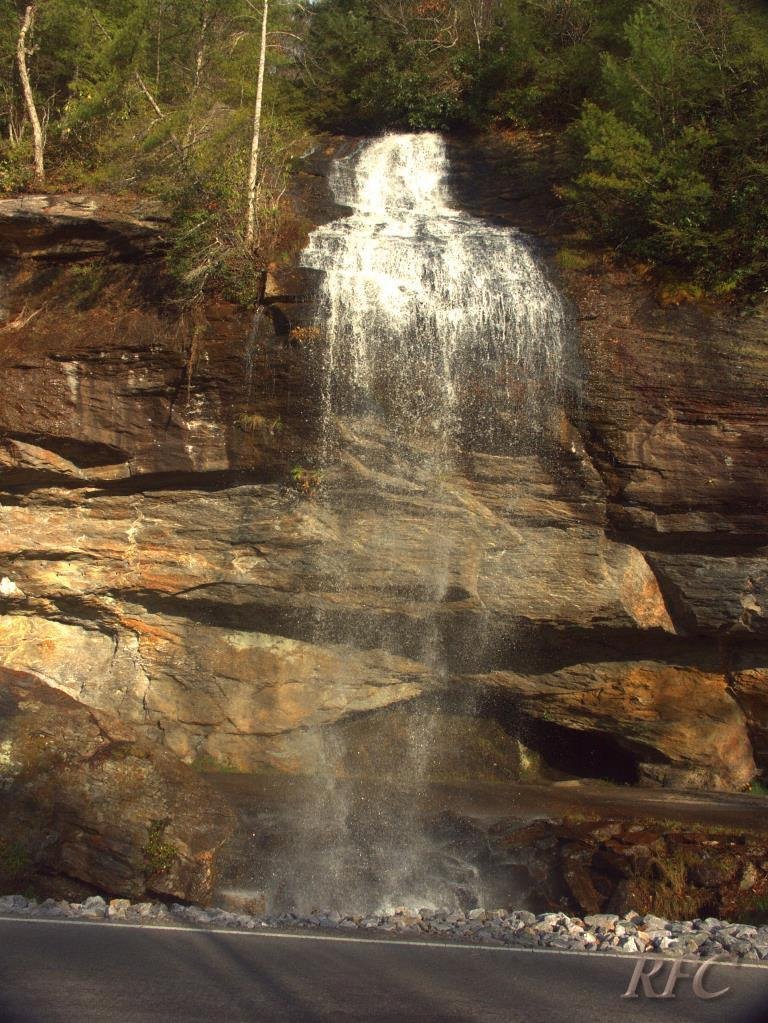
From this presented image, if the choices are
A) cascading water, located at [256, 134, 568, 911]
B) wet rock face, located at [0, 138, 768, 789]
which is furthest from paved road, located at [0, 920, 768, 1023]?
wet rock face, located at [0, 138, 768, 789]

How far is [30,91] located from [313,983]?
1621 centimetres

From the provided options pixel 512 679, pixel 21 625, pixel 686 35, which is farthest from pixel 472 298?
pixel 21 625

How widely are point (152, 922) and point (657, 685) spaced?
351 inches

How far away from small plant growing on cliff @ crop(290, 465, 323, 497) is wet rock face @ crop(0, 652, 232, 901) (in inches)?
163

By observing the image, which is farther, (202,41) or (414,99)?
(414,99)

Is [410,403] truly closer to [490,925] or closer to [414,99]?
[490,925]

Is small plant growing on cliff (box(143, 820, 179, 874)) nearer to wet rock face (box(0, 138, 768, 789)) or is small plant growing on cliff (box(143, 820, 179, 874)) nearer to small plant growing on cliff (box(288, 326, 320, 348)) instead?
wet rock face (box(0, 138, 768, 789))

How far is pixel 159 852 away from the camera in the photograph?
29.4ft

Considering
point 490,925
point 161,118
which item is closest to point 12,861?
point 490,925

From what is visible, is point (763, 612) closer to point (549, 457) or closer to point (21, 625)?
point (549, 457)

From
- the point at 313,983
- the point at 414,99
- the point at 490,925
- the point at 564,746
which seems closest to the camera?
the point at 313,983

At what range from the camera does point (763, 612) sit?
1245cm

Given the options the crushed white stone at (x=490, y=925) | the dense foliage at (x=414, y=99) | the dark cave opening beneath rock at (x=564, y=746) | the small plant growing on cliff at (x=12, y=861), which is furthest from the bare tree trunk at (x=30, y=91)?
the crushed white stone at (x=490, y=925)

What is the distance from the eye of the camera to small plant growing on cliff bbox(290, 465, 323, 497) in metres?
12.7
